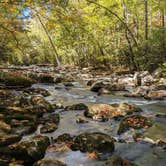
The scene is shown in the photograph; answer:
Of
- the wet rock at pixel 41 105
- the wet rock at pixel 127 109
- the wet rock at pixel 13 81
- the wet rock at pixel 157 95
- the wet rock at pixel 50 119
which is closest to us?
the wet rock at pixel 50 119

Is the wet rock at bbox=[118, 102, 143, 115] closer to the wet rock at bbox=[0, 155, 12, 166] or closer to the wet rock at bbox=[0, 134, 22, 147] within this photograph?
the wet rock at bbox=[0, 134, 22, 147]

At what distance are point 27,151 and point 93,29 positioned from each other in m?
17.3

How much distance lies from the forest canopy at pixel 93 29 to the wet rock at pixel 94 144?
7.90ft

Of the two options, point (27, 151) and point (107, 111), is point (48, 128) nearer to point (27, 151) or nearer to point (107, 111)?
point (27, 151)

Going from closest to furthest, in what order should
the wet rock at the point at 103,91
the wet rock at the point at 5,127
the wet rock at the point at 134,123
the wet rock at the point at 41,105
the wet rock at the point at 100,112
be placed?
the wet rock at the point at 5,127 → the wet rock at the point at 134,123 → the wet rock at the point at 100,112 → the wet rock at the point at 41,105 → the wet rock at the point at 103,91

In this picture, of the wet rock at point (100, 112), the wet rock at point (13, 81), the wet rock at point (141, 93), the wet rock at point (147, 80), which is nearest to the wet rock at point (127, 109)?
the wet rock at point (100, 112)

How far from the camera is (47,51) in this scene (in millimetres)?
41406

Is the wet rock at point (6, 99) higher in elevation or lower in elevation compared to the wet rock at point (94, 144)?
higher

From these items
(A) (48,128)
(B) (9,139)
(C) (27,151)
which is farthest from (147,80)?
(C) (27,151)

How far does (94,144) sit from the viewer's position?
551 centimetres

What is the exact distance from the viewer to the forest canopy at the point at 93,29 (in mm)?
6203

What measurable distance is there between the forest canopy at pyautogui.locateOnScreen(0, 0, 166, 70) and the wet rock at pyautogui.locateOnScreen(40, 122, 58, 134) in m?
2.35

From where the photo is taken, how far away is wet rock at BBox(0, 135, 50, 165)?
4.98 m

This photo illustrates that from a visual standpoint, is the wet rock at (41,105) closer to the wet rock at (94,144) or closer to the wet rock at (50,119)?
the wet rock at (50,119)
